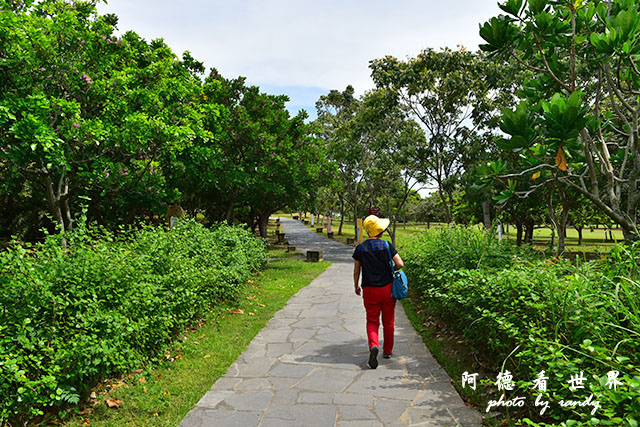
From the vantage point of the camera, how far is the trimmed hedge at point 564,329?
265cm

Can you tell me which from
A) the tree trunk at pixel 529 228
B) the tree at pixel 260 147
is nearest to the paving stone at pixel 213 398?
the tree at pixel 260 147

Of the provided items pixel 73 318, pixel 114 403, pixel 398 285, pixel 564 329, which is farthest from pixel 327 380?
pixel 73 318

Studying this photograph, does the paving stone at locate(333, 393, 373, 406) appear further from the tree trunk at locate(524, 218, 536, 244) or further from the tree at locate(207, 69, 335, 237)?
the tree trunk at locate(524, 218, 536, 244)

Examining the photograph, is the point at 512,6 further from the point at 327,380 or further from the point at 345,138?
the point at 345,138

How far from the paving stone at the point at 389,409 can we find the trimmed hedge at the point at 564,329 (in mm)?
930

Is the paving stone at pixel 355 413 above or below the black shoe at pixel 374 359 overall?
below

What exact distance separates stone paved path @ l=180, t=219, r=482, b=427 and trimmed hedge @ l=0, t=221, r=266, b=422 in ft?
3.39

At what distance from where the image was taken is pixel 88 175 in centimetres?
1059

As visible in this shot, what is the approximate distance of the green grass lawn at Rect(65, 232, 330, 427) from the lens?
389 cm

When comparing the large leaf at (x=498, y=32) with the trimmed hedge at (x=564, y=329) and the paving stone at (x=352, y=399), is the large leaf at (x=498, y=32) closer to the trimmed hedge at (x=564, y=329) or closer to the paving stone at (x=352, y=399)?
the trimmed hedge at (x=564, y=329)

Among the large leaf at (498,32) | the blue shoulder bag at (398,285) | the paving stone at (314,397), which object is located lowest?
the paving stone at (314,397)

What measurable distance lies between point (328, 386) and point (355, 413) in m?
0.70

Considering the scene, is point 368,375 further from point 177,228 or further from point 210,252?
point 177,228

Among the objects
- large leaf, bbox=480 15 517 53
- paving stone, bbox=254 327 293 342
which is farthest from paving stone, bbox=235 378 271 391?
large leaf, bbox=480 15 517 53
